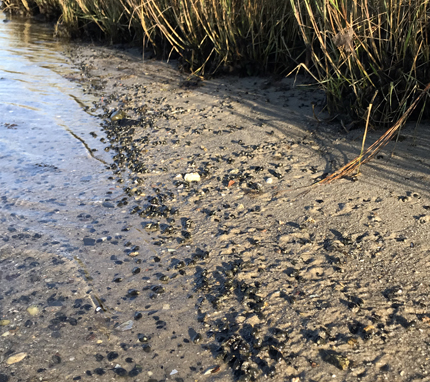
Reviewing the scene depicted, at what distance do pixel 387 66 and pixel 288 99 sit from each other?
53.3 inches

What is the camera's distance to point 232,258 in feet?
8.98

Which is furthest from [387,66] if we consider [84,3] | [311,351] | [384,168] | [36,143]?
[84,3]

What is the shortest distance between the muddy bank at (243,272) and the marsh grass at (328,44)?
37 cm

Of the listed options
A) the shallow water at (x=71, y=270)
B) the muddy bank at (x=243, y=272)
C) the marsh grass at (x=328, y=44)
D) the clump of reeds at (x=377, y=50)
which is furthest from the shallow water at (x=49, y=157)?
the clump of reeds at (x=377, y=50)

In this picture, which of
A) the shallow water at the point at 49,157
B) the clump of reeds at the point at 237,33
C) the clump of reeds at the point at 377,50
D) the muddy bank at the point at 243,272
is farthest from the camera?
the clump of reeds at the point at 237,33

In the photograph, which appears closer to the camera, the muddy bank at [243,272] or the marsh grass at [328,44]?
the muddy bank at [243,272]

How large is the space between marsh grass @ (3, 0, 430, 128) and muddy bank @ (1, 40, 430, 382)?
366 millimetres

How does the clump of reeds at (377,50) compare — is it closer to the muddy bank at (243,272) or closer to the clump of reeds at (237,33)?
the muddy bank at (243,272)

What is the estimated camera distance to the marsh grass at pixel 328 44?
3.62 m

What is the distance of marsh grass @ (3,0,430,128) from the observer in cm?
362

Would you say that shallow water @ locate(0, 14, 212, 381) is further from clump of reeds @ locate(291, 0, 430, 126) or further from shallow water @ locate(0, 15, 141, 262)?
clump of reeds @ locate(291, 0, 430, 126)

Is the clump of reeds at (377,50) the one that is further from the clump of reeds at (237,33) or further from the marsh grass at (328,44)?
the clump of reeds at (237,33)

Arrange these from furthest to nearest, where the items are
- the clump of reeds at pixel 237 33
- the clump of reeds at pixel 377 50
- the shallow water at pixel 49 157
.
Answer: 1. the clump of reeds at pixel 237 33
2. the clump of reeds at pixel 377 50
3. the shallow water at pixel 49 157

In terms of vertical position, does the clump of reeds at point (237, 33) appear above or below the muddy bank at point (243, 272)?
above
